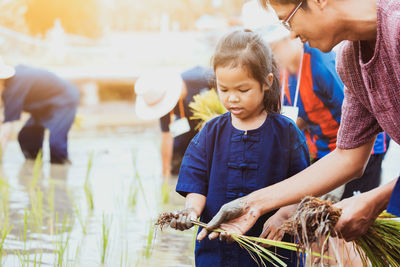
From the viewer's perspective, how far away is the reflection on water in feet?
9.95

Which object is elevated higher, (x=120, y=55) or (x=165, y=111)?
(x=120, y=55)

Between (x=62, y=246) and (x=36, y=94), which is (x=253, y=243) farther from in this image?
(x=36, y=94)

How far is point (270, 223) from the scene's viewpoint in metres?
1.98

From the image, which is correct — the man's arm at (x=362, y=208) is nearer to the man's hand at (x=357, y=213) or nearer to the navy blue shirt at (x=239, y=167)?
the man's hand at (x=357, y=213)

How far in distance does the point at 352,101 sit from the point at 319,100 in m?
1.15

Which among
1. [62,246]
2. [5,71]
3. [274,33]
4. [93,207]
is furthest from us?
[5,71]

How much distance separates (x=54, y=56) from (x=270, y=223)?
39.8ft

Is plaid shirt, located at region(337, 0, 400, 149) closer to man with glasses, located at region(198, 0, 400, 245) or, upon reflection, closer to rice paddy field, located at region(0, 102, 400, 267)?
man with glasses, located at region(198, 0, 400, 245)

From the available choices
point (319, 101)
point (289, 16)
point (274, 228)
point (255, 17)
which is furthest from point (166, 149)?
point (289, 16)

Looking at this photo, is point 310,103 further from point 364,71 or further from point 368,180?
point 364,71

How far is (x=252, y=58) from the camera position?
211 cm

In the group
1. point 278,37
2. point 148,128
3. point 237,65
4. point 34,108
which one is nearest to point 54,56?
point 148,128

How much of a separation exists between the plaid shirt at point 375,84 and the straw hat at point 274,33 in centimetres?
135

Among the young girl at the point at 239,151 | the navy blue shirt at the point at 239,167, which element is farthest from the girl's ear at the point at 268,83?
the navy blue shirt at the point at 239,167
